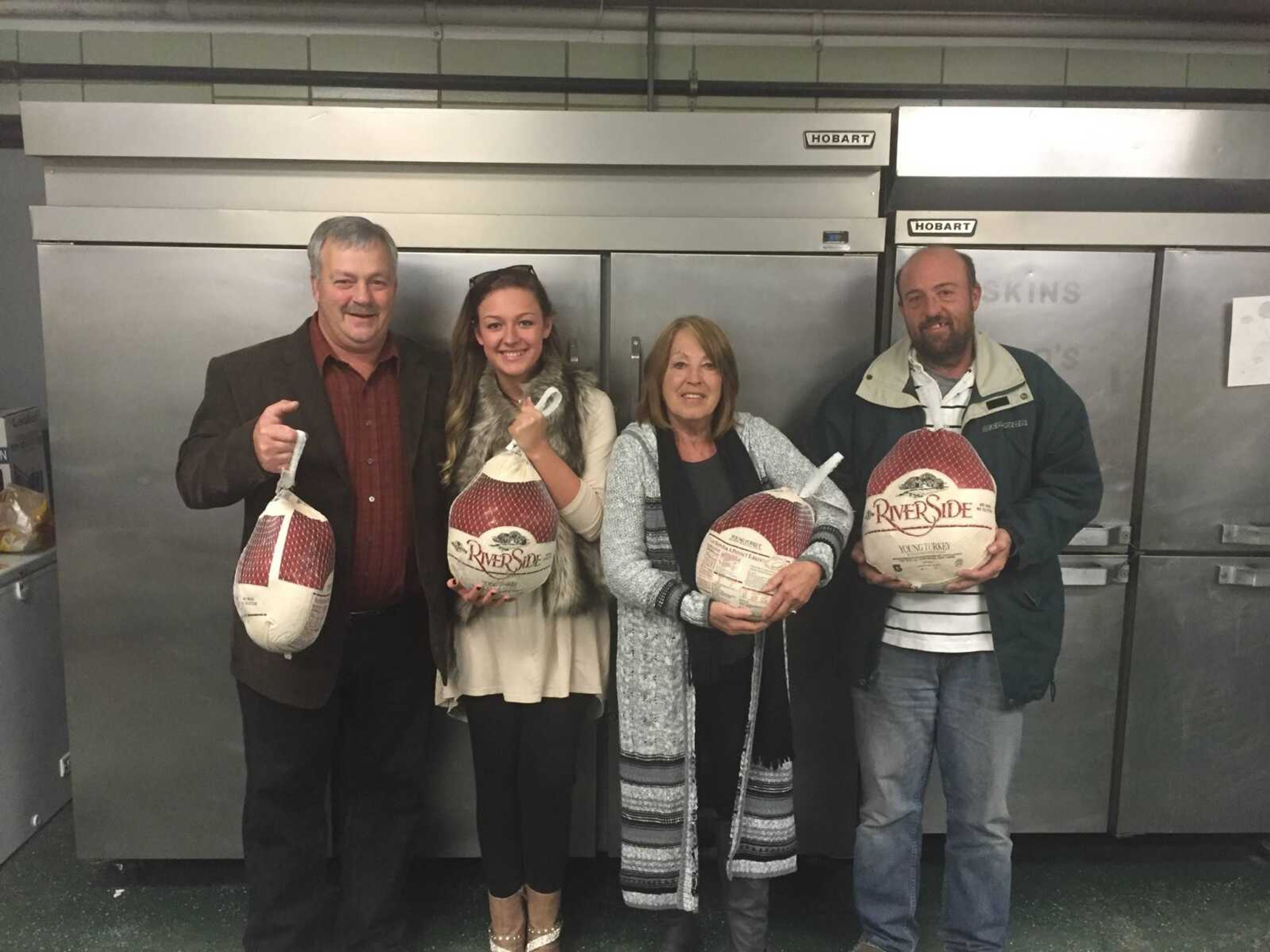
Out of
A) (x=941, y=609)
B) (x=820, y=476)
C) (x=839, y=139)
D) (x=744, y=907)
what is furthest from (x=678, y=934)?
(x=839, y=139)

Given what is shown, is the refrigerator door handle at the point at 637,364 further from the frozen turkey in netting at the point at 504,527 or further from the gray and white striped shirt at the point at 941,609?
the gray and white striped shirt at the point at 941,609

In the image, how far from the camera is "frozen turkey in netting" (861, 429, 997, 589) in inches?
59.4

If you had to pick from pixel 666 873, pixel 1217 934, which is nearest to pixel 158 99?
pixel 666 873

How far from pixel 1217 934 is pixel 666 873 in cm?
137

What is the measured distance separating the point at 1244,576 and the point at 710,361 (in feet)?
4.82

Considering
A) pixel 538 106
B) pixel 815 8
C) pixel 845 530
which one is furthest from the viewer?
pixel 538 106

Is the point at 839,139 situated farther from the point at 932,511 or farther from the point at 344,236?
the point at 344,236

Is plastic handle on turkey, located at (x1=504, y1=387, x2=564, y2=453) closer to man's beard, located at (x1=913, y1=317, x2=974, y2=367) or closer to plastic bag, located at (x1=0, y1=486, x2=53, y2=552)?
man's beard, located at (x1=913, y1=317, x2=974, y2=367)

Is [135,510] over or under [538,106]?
under

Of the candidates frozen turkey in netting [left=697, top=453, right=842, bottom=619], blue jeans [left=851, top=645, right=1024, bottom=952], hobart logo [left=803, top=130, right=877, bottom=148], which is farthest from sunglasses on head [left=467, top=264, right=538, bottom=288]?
blue jeans [left=851, top=645, right=1024, bottom=952]

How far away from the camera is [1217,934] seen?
2.02 metres

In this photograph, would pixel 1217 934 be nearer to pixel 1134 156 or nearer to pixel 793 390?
pixel 793 390

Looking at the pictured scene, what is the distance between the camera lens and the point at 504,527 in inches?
59.6

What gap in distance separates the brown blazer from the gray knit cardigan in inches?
13.7
